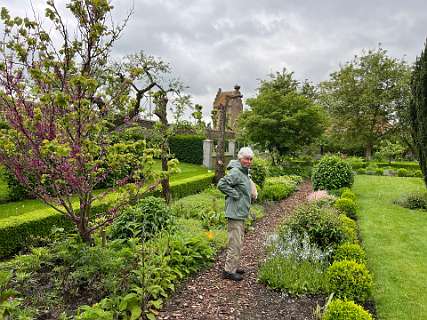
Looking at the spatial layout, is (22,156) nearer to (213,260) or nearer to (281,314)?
(213,260)

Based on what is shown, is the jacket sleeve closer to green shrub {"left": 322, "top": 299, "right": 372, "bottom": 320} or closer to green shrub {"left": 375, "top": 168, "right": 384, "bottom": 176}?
green shrub {"left": 322, "top": 299, "right": 372, "bottom": 320}

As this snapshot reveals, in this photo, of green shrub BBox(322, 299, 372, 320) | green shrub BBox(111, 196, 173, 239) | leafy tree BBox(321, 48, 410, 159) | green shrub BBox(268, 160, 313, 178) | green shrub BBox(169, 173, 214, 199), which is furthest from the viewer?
leafy tree BBox(321, 48, 410, 159)

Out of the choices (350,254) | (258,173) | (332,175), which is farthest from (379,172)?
(350,254)

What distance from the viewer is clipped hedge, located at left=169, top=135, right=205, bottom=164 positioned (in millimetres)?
21375

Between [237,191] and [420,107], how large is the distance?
678 cm

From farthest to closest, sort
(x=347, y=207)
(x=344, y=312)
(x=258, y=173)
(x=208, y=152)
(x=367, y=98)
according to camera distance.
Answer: (x=367, y=98)
(x=208, y=152)
(x=258, y=173)
(x=347, y=207)
(x=344, y=312)

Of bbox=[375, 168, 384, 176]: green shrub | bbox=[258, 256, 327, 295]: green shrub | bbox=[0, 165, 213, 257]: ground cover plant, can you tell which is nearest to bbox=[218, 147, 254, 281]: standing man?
bbox=[258, 256, 327, 295]: green shrub

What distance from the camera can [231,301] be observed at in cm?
412

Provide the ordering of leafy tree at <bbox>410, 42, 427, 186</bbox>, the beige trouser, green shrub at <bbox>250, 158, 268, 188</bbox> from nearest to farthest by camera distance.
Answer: the beige trouser < leafy tree at <bbox>410, 42, 427, 186</bbox> < green shrub at <bbox>250, 158, 268, 188</bbox>

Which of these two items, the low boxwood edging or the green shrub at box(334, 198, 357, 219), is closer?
the low boxwood edging

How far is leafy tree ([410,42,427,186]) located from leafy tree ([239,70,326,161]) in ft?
26.4

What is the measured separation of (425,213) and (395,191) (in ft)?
14.1

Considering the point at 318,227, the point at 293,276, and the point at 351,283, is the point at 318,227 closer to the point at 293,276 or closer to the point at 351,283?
the point at 293,276

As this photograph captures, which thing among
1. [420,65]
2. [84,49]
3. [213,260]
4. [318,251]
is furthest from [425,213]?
[84,49]
